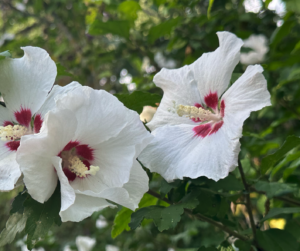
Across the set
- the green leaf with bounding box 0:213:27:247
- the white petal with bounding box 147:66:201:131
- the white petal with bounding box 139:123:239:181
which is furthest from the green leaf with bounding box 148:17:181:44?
the green leaf with bounding box 0:213:27:247

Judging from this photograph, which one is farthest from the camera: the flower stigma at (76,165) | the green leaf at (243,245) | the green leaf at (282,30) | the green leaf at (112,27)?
the green leaf at (112,27)

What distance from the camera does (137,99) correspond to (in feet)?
3.27

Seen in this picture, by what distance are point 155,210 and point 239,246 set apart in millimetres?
295

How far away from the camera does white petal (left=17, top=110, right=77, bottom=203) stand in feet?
2.14

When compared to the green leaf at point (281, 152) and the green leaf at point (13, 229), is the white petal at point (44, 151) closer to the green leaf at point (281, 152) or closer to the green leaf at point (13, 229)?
the green leaf at point (13, 229)

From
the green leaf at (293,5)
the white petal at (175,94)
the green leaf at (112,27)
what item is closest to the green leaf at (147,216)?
the white petal at (175,94)

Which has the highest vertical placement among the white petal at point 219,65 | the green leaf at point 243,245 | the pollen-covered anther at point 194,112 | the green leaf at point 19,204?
the white petal at point 219,65

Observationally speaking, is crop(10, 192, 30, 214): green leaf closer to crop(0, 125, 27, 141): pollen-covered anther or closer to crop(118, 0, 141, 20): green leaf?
crop(0, 125, 27, 141): pollen-covered anther

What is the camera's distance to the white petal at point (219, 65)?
0.89 metres

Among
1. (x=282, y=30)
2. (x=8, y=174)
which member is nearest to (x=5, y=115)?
(x=8, y=174)

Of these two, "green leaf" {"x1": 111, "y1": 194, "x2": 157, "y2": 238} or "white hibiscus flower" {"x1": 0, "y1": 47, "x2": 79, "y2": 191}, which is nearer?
"white hibiscus flower" {"x1": 0, "y1": 47, "x2": 79, "y2": 191}

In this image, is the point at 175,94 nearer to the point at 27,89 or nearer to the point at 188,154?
the point at 188,154

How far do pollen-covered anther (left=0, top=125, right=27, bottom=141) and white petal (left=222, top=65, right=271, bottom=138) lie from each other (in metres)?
0.52

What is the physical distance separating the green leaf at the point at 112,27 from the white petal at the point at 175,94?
1.09m
